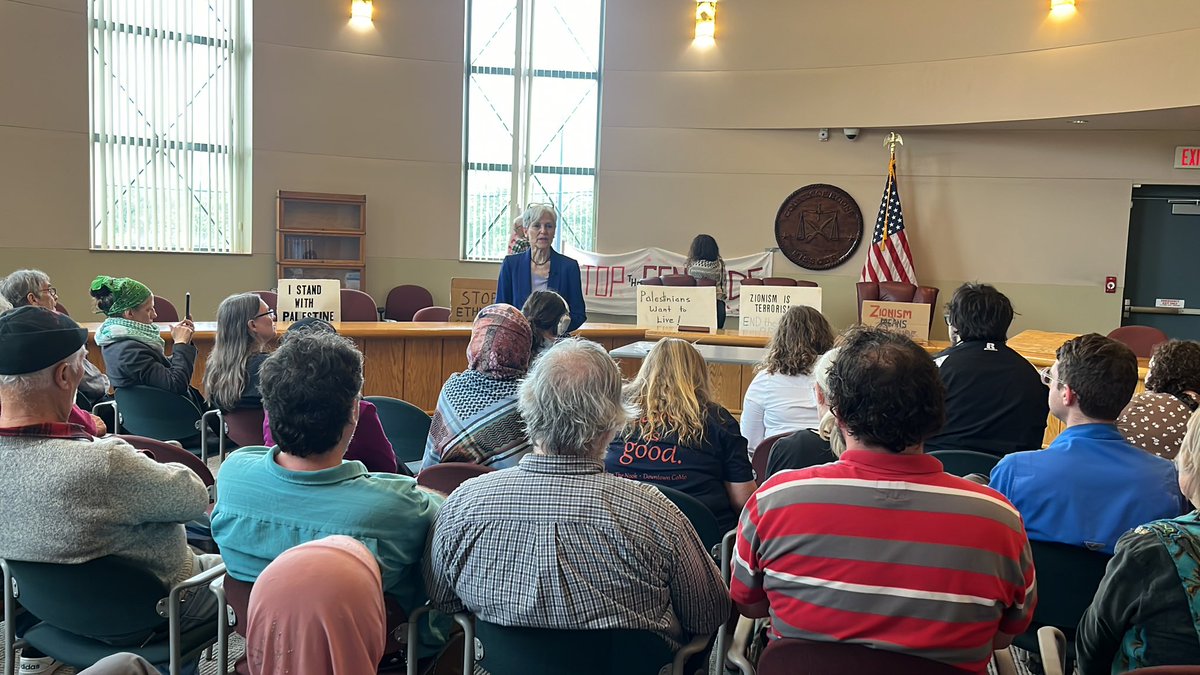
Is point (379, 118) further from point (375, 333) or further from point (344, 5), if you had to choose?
point (375, 333)

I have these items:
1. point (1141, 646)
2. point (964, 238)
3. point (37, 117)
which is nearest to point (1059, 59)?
point (964, 238)

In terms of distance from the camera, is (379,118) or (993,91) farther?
(379,118)

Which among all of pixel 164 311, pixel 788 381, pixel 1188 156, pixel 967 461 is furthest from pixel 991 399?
pixel 1188 156

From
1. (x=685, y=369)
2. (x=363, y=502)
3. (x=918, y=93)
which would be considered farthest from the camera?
(x=918, y=93)

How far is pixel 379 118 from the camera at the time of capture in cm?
884

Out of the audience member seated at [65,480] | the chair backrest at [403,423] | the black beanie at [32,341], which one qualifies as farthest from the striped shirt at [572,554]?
the chair backrest at [403,423]

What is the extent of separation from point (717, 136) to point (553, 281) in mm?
5165

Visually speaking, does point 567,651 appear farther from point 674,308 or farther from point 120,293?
point 674,308

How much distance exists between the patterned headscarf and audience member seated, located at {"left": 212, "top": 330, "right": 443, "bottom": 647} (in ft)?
3.01

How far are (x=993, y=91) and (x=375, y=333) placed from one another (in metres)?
6.12

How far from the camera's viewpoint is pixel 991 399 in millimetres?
2789

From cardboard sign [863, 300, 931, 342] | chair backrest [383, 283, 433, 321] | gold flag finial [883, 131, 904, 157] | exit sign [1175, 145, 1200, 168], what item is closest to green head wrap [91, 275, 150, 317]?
cardboard sign [863, 300, 931, 342]

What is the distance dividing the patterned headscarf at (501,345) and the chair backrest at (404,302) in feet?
20.4

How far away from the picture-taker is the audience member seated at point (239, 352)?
327 cm
